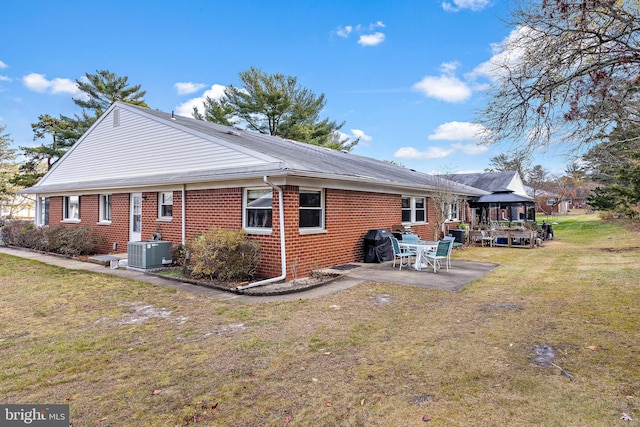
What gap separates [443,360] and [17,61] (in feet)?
94.1

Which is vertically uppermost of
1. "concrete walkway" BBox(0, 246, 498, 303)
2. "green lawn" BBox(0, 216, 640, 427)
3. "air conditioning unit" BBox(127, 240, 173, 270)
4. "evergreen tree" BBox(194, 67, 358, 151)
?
"evergreen tree" BBox(194, 67, 358, 151)

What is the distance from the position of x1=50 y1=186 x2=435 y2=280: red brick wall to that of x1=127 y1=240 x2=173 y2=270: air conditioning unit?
76 cm

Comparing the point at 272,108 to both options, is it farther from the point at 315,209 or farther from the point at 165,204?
the point at 315,209

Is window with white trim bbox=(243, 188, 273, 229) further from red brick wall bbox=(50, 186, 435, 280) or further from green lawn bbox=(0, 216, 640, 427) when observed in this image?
green lawn bbox=(0, 216, 640, 427)

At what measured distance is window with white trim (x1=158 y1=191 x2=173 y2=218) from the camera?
11802 mm

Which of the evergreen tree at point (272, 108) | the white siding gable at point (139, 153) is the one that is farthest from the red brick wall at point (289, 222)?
the evergreen tree at point (272, 108)

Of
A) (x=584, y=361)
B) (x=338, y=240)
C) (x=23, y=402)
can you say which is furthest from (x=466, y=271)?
(x=23, y=402)

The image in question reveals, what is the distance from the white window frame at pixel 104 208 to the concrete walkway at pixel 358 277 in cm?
299

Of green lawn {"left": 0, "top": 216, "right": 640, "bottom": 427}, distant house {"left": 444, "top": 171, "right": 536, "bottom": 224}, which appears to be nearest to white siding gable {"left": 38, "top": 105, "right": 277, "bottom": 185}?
green lawn {"left": 0, "top": 216, "right": 640, "bottom": 427}

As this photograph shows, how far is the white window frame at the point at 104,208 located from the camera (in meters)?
14.4

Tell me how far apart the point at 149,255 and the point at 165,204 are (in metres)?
2.42

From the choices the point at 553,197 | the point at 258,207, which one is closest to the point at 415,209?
the point at 258,207

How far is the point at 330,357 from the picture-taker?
4.14 meters

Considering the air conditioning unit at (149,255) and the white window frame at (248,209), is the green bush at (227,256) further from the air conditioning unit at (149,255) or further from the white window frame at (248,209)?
the air conditioning unit at (149,255)
